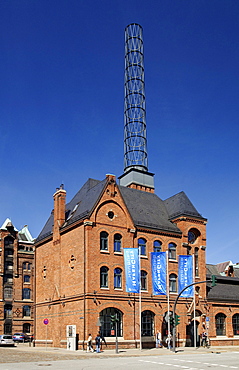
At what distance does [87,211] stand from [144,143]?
22.5 metres

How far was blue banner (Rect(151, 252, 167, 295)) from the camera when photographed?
45.1 m

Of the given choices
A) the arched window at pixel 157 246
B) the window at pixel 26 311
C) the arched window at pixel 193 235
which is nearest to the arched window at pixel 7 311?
the window at pixel 26 311

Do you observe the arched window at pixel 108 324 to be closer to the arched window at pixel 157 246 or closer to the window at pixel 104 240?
the window at pixel 104 240

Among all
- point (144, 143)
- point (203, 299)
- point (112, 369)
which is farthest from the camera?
point (144, 143)

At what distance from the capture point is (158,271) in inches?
1794

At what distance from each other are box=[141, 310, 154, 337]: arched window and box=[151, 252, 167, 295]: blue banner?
7.55ft

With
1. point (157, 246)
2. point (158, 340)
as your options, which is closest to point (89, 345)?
point (158, 340)

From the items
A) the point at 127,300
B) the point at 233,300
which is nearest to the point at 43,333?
the point at 127,300

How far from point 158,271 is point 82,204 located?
10195 mm

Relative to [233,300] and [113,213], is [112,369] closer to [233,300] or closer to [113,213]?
[113,213]

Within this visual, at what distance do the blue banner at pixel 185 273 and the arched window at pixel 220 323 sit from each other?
18.7ft

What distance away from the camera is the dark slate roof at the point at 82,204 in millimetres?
44906

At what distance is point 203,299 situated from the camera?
49.5 m

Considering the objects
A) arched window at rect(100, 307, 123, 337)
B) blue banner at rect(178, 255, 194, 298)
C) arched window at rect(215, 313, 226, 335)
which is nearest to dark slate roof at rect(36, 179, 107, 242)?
arched window at rect(100, 307, 123, 337)
